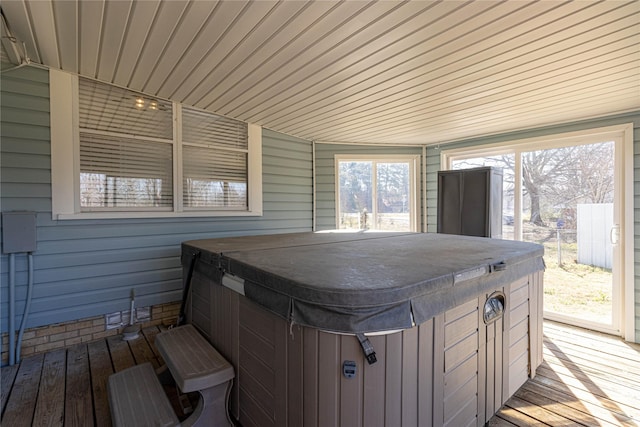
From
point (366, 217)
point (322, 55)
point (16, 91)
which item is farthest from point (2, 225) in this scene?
point (366, 217)

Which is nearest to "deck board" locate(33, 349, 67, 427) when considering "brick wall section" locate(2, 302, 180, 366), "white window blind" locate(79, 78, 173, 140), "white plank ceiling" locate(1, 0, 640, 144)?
"brick wall section" locate(2, 302, 180, 366)

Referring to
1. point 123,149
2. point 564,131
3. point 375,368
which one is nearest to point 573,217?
point 564,131

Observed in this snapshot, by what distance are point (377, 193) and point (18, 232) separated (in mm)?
4603

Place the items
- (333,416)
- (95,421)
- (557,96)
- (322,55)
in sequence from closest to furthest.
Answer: (333,416) → (95,421) → (322,55) → (557,96)

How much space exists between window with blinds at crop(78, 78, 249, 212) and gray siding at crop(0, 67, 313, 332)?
0.26 m

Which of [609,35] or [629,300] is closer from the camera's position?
[609,35]

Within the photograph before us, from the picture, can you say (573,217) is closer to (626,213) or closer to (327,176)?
(626,213)

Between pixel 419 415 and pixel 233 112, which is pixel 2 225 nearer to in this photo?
pixel 233 112

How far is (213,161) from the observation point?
3.96 m

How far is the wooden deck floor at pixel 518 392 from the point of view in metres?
2.00

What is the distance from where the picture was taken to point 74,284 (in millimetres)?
2992

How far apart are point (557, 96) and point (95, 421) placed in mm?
4817

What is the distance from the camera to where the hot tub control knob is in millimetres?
1298

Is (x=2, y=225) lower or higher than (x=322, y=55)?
lower
